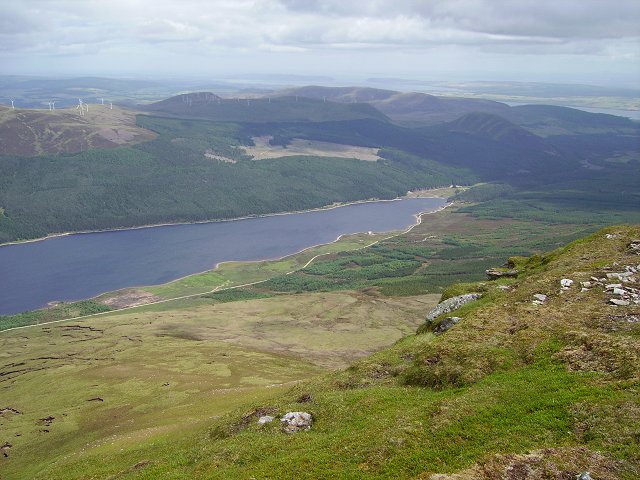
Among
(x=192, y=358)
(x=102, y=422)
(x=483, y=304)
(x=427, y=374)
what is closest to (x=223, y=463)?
(x=427, y=374)

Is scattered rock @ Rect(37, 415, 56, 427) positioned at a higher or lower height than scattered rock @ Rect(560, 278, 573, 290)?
lower

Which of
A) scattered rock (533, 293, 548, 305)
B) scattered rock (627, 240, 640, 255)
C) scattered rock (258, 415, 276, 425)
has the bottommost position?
scattered rock (258, 415, 276, 425)

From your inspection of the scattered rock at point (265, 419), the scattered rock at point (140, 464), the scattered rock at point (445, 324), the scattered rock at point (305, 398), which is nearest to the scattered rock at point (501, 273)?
the scattered rock at point (445, 324)

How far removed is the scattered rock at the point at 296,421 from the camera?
147ft

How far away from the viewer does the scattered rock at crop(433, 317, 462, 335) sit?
60.4m

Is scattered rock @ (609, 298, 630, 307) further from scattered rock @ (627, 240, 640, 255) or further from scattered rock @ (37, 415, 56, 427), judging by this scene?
scattered rock @ (37, 415, 56, 427)

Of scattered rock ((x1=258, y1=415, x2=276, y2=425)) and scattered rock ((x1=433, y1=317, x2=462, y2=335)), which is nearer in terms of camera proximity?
scattered rock ((x1=258, y1=415, x2=276, y2=425))

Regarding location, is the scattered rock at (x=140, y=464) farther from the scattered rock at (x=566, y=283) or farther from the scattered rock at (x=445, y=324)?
the scattered rock at (x=566, y=283)

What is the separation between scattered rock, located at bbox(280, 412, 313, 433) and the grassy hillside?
765 mm

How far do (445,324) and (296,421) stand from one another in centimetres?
2320

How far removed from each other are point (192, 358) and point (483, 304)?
84.4 meters

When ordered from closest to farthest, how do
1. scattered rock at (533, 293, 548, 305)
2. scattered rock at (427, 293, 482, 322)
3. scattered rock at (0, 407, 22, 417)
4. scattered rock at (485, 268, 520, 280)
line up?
scattered rock at (533, 293, 548, 305), scattered rock at (427, 293, 482, 322), scattered rock at (485, 268, 520, 280), scattered rock at (0, 407, 22, 417)

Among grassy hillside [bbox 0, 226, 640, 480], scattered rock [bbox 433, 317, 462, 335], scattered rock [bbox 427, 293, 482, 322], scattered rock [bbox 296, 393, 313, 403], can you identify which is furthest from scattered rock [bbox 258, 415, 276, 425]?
scattered rock [bbox 427, 293, 482, 322]

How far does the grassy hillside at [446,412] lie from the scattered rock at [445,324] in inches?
82.8
